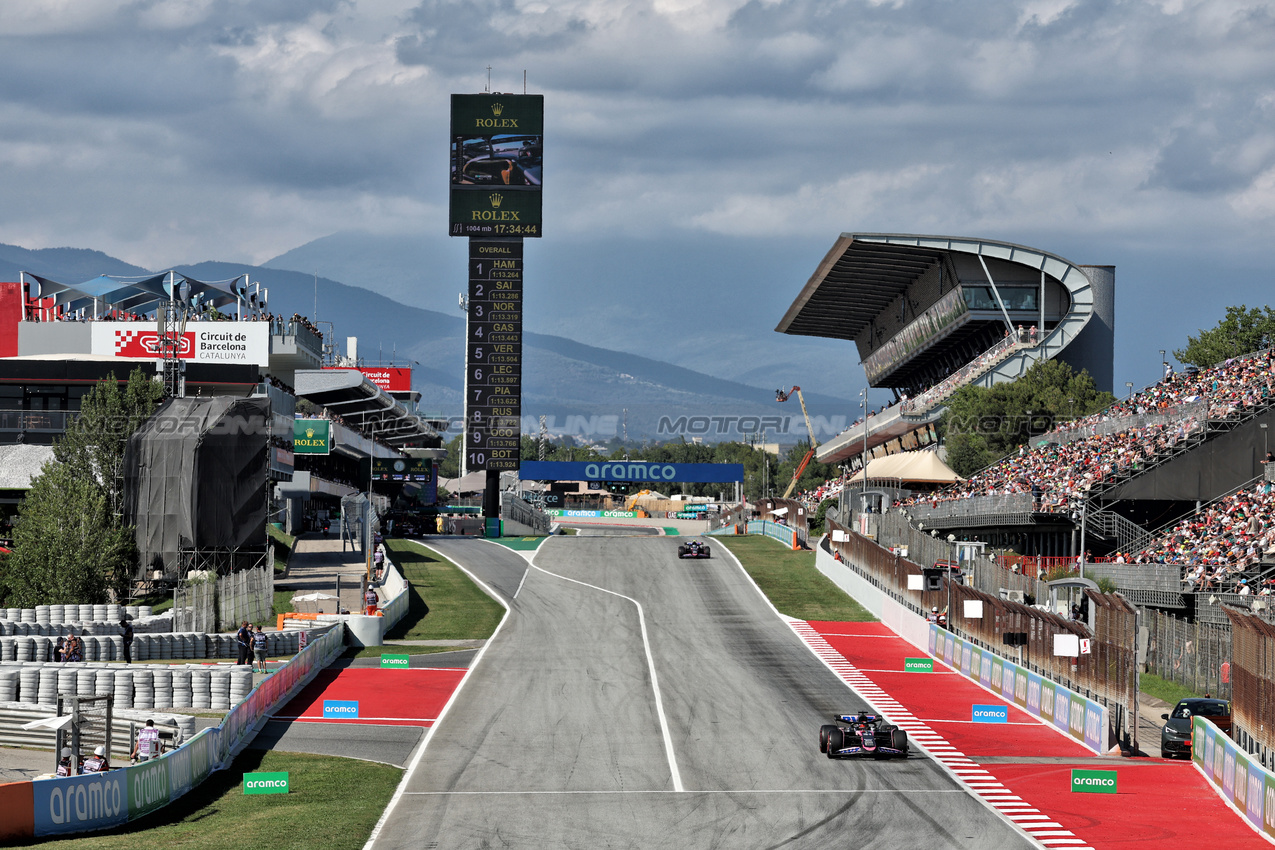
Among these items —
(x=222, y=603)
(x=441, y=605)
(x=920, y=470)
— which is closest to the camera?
(x=222, y=603)

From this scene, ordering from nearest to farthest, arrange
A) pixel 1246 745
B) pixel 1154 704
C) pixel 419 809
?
pixel 419 809 → pixel 1246 745 → pixel 1154 704

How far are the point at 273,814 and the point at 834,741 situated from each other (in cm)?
1154

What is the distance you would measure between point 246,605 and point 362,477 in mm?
74817

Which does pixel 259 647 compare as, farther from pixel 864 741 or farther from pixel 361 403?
pixel 361 403

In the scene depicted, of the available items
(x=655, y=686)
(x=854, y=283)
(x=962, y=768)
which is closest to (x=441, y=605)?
(x=655, y=686)

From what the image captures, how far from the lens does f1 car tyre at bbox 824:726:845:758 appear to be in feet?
93.9

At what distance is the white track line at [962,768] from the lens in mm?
22625

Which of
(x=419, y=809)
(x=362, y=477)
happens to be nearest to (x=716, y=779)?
(x=419, y=809)

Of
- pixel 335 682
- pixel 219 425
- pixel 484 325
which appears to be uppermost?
pixel 484 325

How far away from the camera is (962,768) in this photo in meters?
28.2

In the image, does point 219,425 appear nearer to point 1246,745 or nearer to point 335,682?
point 335,682

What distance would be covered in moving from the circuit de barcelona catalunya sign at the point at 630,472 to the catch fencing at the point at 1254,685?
119877 millimetres

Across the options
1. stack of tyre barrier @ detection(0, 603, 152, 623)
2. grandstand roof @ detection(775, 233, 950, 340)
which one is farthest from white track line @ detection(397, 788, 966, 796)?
grandstand roof @ detection(775, 233, 950, 340)

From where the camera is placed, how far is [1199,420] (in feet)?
195
